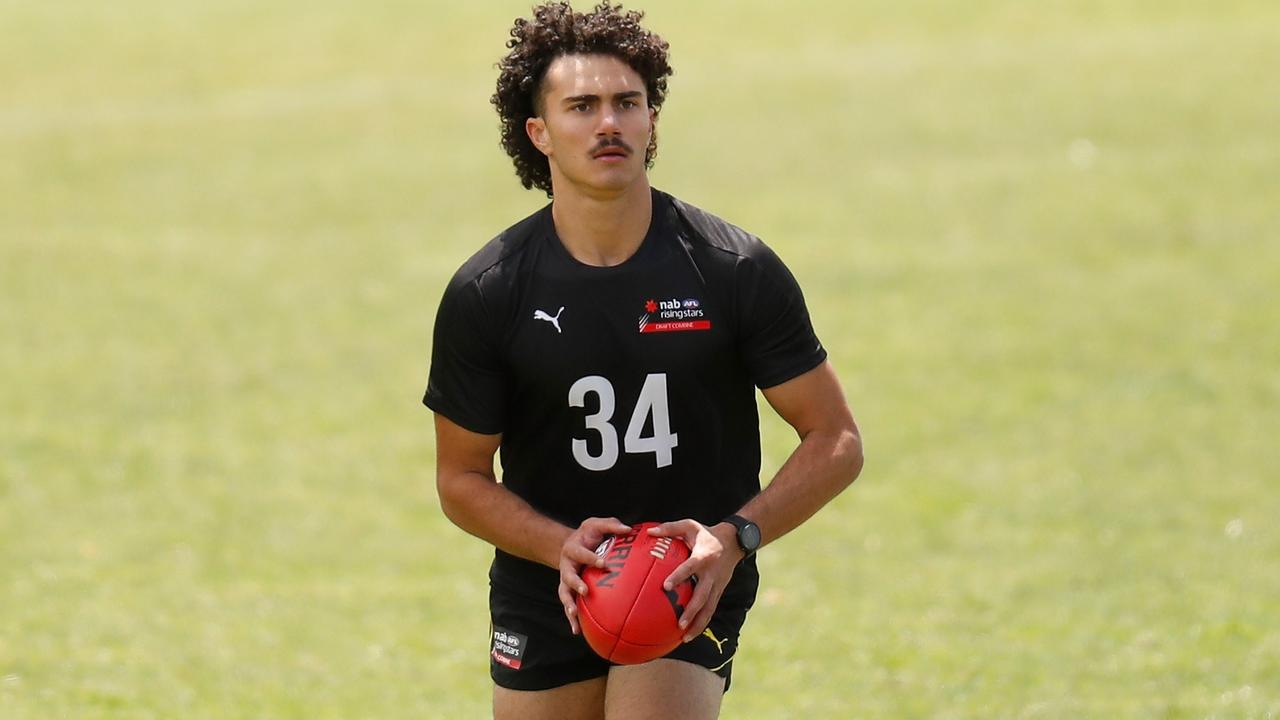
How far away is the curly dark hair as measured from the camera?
631 cm

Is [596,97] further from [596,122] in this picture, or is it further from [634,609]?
[634,609]

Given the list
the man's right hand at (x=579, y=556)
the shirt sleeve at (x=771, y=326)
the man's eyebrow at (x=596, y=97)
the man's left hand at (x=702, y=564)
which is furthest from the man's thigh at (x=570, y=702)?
the man's eyebrow at (x=596, y=97)

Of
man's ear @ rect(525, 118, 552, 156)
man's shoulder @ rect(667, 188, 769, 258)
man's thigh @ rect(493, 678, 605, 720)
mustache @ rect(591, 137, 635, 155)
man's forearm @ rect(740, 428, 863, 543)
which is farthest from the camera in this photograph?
man's thigh @ rect(493, 678, 605, 720)

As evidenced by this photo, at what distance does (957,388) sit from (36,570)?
353 inches

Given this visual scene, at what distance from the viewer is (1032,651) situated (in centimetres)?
1149

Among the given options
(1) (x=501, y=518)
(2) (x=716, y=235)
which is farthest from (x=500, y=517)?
(2) (x=716, y=235)

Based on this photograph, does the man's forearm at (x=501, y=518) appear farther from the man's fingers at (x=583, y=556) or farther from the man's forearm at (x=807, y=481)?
the man's forearm at (x=807, y=481)

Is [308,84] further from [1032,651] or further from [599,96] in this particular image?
[599,96]

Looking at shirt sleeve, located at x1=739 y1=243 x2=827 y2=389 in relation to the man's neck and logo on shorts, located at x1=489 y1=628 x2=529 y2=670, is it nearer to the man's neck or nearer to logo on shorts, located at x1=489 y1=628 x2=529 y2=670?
the man's neck

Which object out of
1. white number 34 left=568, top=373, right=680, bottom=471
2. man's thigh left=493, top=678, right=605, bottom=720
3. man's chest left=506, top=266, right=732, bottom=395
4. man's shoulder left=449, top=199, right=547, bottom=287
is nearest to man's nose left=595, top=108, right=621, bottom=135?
man's shoulder left=449, top=199, right=547, bottom=287

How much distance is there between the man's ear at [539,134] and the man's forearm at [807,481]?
1283 millimetres

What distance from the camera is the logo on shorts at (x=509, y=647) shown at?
6539 millimetres

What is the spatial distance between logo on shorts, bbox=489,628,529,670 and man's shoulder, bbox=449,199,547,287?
1.24m

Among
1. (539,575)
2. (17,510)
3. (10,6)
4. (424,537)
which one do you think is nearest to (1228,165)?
(424,537)
